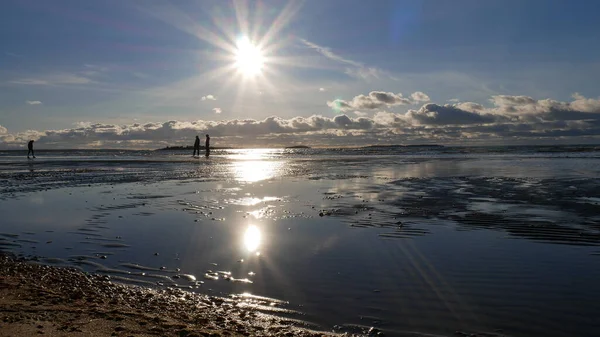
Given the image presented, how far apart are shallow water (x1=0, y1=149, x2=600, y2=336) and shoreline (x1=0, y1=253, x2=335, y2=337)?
19.3 inches

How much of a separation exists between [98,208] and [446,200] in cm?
1319

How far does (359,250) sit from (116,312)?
5.48 meters

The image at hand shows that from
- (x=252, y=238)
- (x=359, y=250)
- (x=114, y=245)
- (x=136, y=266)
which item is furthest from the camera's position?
(x=252, y=238)

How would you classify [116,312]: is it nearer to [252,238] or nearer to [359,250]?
[252,238]

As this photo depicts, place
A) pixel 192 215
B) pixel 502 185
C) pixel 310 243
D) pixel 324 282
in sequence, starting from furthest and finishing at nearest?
1. pixel 502 185
2. pixel 192 215
3. pixel 310 243
4. pixel 324 282

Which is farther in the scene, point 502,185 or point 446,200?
point 502,185

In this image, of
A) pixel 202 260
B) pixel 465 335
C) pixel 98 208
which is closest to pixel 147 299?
pixel 202 260

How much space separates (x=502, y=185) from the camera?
2358cm

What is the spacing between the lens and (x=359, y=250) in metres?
10.2

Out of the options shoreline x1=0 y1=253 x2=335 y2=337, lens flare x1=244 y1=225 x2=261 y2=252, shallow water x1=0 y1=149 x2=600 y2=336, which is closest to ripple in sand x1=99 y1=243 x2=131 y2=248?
shallow water x1=0 y1=149 x2=600 y2=336

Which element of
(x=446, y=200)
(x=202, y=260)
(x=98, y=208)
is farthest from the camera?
(x=446, y=200)

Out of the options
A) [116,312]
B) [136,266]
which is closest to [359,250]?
[136,266]

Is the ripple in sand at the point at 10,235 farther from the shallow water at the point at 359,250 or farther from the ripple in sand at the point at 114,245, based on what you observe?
the ripple in sand at the point at 114,245

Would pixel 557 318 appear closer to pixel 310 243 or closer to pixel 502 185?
pixel 310 243
